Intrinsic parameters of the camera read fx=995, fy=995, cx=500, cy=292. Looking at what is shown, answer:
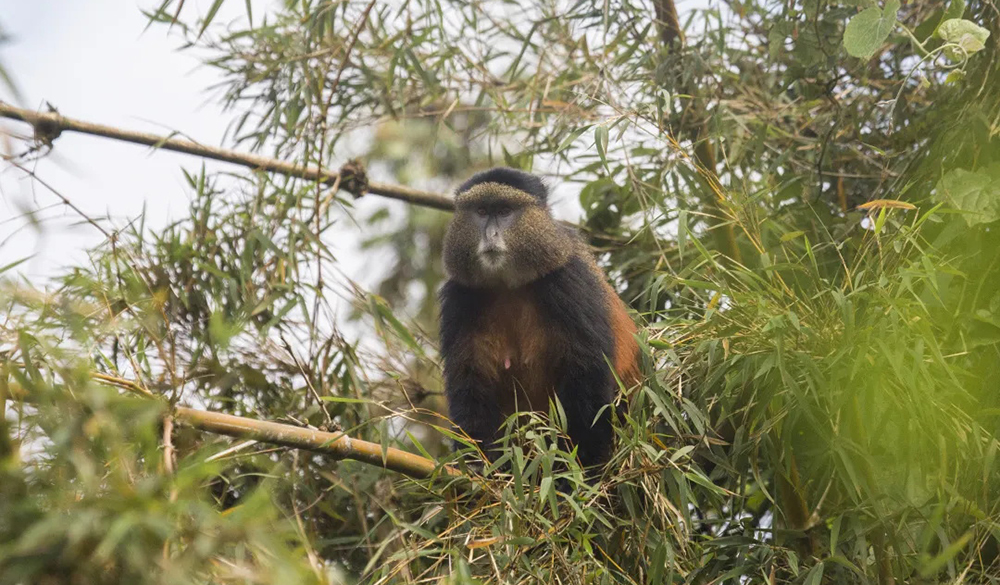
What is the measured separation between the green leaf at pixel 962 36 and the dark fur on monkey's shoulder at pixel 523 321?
1357mm

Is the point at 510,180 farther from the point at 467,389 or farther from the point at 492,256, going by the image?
the point at 467,389

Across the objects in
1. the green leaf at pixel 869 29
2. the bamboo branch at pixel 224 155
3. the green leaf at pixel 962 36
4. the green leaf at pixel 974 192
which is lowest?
the green leaf at pixel 974 192

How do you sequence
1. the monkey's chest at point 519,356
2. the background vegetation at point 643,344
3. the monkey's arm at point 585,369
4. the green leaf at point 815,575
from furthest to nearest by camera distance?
the monkey's chest at point 519,356
the monkey's arm at point 585,369
the green leaf at point 815,575
the background vegetation at point 643,344

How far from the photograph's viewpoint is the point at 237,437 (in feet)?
7.45

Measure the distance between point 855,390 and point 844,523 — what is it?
0.46m

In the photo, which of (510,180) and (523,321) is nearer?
(523,321)

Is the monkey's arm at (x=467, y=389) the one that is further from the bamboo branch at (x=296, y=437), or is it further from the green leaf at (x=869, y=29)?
the green leaf at (x=869, y=29)

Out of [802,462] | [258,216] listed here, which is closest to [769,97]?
[802,462]

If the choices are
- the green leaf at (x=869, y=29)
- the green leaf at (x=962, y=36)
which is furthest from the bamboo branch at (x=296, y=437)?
the green leaf at (x=962, y=36)

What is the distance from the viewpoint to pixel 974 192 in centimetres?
282

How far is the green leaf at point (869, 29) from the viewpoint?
114 inches

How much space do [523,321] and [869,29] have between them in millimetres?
1464

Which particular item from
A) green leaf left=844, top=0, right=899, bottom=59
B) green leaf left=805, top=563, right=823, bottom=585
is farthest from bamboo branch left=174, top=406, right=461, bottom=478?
green leaf left=844, top=0, right=899, bottom=59

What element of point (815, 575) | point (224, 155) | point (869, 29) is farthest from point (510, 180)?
point (815, 575)
